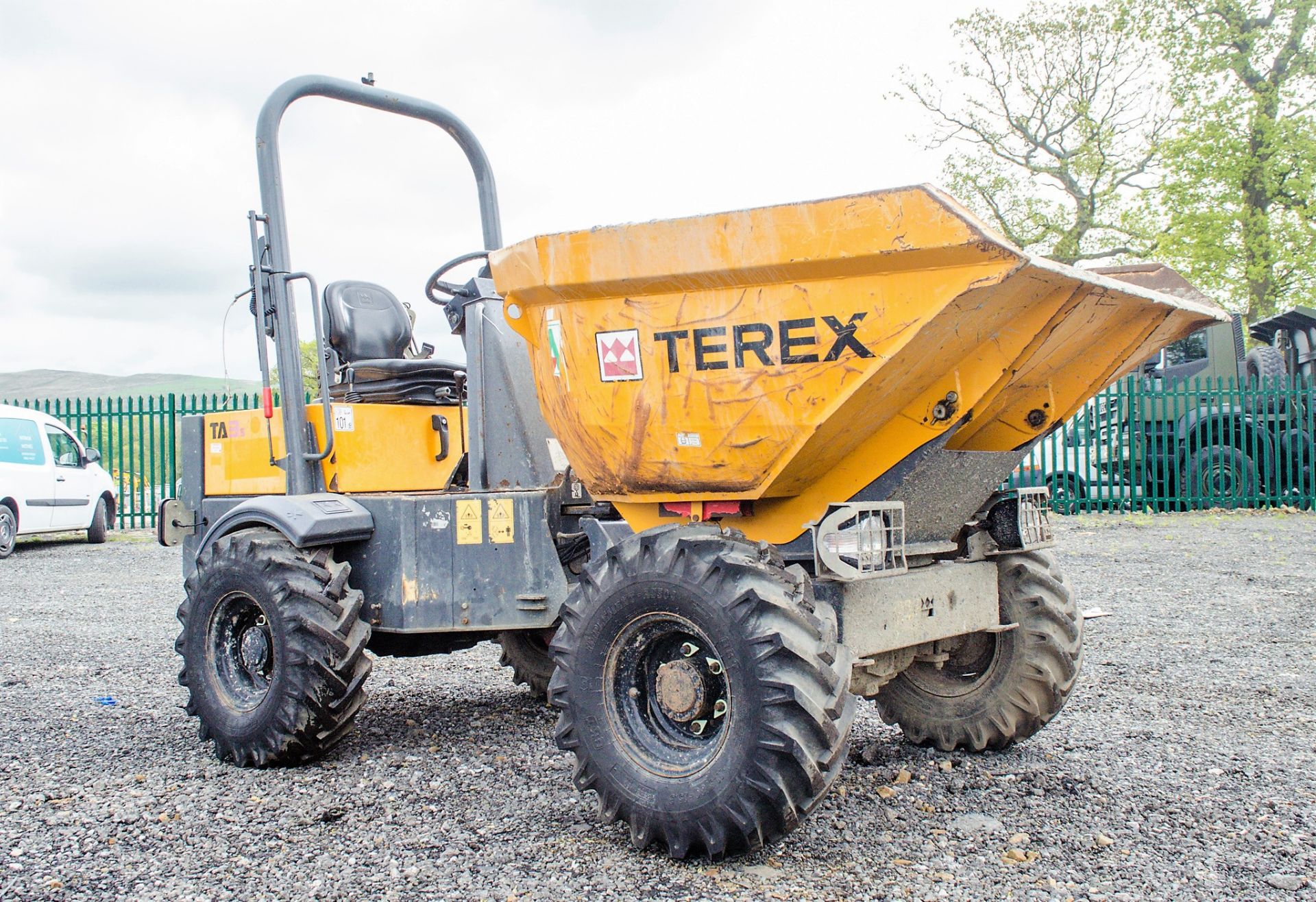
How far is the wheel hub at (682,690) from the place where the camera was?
3.36 meters

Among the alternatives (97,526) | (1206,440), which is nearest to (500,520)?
(97,526)

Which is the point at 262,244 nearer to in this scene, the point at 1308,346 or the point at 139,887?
the point at 139,887

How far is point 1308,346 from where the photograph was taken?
51.8 ft

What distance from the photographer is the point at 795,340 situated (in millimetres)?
3258

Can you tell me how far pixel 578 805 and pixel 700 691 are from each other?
32.2 inches

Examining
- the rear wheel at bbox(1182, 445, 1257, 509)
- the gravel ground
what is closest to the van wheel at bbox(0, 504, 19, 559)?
the gravel ground

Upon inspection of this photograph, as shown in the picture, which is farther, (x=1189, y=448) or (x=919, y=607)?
(x=1189, y=448)

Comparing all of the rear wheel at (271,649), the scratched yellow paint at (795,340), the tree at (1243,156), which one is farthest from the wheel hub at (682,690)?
the tree at (1243,156)

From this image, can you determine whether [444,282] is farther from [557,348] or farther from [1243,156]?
[1243,156]

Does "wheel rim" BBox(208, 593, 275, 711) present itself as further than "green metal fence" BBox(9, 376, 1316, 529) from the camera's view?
No

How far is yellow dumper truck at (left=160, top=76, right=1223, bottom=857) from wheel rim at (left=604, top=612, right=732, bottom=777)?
0.03 feet

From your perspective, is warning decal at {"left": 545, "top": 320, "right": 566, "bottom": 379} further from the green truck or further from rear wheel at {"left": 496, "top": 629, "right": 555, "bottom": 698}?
the green truck

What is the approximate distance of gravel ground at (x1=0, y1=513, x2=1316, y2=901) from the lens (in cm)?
313

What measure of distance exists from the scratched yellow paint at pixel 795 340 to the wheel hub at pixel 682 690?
1.89 feet
